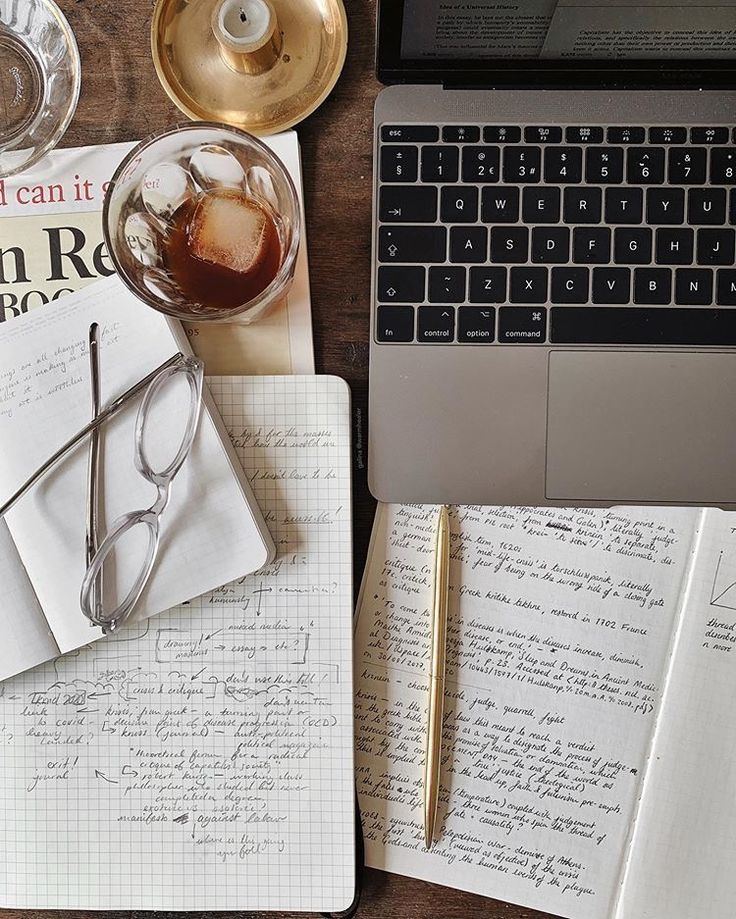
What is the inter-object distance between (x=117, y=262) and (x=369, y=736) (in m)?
0.36

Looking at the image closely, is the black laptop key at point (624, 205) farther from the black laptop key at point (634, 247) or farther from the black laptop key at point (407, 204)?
the black laptop key at point (407, 204)

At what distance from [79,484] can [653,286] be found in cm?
40

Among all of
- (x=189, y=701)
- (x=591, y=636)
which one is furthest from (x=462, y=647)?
(x=189, y=701)

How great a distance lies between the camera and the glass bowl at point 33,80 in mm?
604

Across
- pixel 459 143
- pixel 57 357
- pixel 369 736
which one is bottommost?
pixel 369 736

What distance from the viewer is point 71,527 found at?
597 millimetres

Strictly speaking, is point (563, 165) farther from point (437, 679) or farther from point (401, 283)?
point (437, 679)

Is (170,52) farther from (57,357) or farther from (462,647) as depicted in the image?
(462,647)

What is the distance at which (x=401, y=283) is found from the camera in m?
0.58

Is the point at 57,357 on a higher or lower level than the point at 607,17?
lower

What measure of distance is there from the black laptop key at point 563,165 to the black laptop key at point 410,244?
80mm

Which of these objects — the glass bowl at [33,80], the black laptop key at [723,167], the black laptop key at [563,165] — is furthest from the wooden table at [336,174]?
the black laptop key at [723,167]

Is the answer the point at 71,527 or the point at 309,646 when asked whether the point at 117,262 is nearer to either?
the point at 71,527

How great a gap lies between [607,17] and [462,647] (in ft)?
1.32
